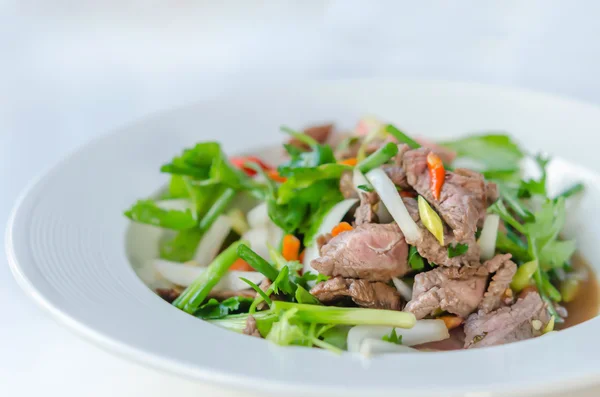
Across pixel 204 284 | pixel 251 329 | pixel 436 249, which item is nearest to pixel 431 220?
pixel 436 249

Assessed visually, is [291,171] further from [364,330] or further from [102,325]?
[102,325]

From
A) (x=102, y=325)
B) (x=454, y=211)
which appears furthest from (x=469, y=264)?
(x=102, y=325)

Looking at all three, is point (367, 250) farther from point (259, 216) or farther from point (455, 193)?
point (259, 216)

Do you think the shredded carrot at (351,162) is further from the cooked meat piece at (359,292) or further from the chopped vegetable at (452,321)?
the chopped vegetable at (452,321)

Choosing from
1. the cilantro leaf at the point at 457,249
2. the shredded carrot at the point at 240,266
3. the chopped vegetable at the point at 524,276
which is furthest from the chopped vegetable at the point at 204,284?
the chopped vegetable at the point at 524,276

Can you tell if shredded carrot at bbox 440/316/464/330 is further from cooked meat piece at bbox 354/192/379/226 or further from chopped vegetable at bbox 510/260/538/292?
cooked meat piece at bbox 354/192/379/226

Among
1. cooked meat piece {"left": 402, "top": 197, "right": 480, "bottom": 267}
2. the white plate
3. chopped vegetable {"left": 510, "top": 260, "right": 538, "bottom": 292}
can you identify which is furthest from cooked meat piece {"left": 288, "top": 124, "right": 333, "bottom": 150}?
chopped vegetable {"left": 510, "top": 260, "right": 538, "bottom": 292}
